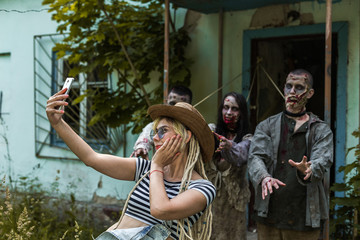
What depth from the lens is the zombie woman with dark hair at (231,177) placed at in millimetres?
3936

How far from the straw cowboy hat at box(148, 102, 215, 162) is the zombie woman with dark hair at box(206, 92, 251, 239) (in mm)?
1048

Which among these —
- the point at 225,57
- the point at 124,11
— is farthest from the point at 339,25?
the point at 124,11

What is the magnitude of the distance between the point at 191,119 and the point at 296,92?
4.72 feet

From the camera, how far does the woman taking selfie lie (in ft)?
7.98

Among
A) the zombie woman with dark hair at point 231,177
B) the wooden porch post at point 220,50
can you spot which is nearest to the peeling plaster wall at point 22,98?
the wooden porch post at point 220,50

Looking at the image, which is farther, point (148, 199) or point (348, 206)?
point (348, 206)

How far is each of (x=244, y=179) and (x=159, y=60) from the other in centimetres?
261

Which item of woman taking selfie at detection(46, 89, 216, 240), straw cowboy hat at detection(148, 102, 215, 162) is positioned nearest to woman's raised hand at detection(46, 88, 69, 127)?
woman taking selfie at detection(46, 89, 216, 240)

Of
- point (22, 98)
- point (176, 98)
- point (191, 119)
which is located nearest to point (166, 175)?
point (191, 119)

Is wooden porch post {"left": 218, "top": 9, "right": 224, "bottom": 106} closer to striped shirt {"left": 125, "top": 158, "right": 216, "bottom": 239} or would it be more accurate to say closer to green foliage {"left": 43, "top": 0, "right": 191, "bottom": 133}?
green foliage {"left": 43, "top": 0, "right": 191, "bottom": 133}

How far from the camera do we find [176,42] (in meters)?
6.33

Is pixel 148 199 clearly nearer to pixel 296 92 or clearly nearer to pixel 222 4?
pixel 296 92

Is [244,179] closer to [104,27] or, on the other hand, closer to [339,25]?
[339,25]

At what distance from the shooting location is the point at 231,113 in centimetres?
406
